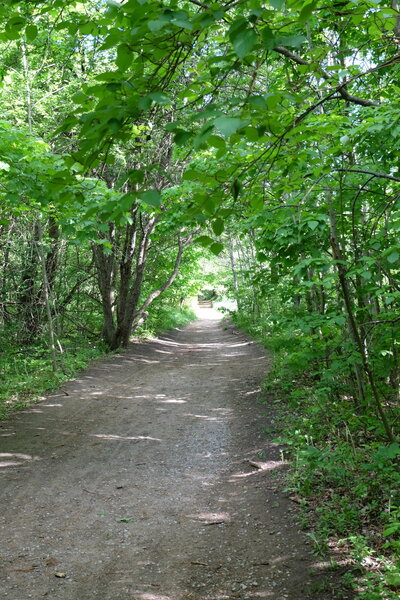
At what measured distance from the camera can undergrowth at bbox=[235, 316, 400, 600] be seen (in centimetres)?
344

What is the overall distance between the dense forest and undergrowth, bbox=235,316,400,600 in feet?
0.09

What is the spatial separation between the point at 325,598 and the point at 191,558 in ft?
3.86

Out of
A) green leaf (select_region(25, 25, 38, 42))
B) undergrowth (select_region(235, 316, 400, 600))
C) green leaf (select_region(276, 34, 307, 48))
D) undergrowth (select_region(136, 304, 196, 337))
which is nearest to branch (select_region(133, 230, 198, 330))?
undergrowth (select_region(136, 304, 196, 337))

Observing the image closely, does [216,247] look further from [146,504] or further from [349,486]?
[146,504]

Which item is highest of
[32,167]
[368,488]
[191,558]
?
[32,167]

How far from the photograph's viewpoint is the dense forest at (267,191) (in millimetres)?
1920

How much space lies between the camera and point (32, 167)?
637 cm

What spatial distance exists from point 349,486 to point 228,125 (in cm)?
429

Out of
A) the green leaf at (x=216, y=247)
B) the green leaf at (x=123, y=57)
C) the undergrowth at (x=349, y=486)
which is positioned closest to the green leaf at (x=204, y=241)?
the green leaf at (x=216, y=247)

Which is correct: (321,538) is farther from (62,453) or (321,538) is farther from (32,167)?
(32,167)

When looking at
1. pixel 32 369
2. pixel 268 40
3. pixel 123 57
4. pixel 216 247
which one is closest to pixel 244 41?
pixel 268 40

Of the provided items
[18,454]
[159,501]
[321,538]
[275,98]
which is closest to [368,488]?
[321,538]

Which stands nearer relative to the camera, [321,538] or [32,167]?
[321,538]

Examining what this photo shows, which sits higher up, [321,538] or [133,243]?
[133,243]
